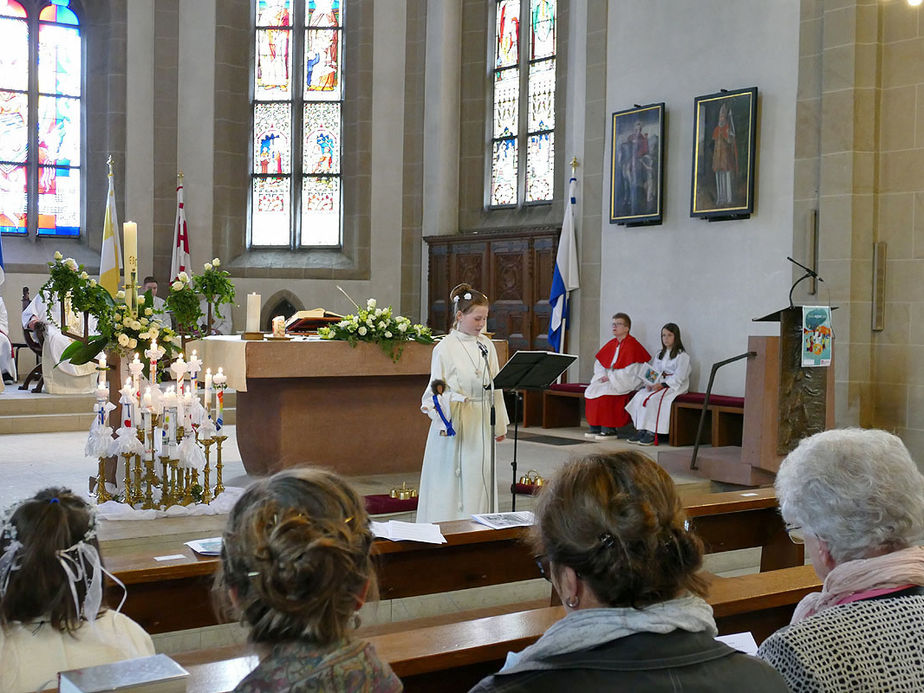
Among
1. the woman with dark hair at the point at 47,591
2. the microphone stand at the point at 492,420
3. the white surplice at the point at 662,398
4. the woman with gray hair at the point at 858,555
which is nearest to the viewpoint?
the woman with gray hair at the point at 858,555

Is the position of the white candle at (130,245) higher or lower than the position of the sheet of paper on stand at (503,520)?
higher

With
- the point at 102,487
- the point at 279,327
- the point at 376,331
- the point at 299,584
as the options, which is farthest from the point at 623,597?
the point at 279,327

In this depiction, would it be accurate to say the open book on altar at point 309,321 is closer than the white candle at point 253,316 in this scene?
No

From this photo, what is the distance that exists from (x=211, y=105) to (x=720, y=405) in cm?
807

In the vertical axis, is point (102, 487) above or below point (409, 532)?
below

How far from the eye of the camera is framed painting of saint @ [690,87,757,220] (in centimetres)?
973

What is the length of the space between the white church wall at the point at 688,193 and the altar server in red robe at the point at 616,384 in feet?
1.72

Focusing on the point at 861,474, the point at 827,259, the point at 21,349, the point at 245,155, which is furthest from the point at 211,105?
the point at 861,474

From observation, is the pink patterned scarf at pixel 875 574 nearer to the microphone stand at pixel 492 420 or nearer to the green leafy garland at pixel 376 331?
the microphone stand at pixel 492 420

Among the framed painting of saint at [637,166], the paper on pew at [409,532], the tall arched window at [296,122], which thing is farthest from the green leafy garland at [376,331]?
the tall arched window at [296,122]

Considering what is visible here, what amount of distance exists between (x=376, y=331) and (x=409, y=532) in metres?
3.65

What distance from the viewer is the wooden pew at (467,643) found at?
2.22m

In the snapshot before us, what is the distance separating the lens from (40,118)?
13.4m

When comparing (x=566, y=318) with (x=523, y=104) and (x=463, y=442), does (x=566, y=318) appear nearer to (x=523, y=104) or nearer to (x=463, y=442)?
(x=523, y=104)
